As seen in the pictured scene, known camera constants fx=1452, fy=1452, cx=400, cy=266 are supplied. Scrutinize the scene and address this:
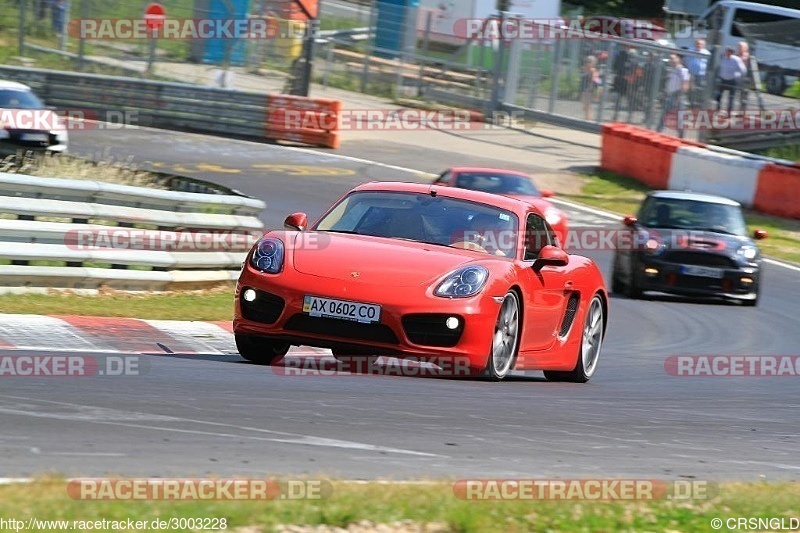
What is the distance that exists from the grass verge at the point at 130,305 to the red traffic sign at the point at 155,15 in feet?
58.9

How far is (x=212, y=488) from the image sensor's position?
16.9 feet

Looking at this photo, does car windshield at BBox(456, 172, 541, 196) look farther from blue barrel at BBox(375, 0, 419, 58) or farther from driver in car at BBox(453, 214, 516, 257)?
blue barrel at BBox(375, 0, 419, 58)

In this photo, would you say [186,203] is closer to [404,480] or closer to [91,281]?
[91,281]

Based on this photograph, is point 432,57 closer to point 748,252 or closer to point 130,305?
point 748,252

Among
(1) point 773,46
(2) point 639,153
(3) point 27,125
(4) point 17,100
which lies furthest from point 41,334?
(1) point 773,46

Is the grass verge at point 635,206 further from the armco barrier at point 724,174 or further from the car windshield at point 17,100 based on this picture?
the car windshield at point 17,100

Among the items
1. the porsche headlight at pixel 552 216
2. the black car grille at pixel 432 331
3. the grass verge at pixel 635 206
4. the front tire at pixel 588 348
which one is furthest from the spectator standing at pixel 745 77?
the black car grille at pixel 432 331

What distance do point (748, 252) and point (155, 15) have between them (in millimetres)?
16707

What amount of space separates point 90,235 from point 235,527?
7616 mm

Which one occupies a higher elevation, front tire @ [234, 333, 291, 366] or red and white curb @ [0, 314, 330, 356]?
front tire @ [234, 333, 291, 366]

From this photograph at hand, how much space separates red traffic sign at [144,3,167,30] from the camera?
30406 millimetres

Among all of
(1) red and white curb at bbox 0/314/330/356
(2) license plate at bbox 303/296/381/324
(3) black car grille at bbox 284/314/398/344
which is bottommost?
A: (1) red and white curb at bbox 0/314/330/356

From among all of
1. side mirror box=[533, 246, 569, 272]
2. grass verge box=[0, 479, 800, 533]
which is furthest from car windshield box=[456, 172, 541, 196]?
grass verge box=[0, 479, 800, 533]

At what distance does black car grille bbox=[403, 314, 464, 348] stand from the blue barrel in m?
27.5
